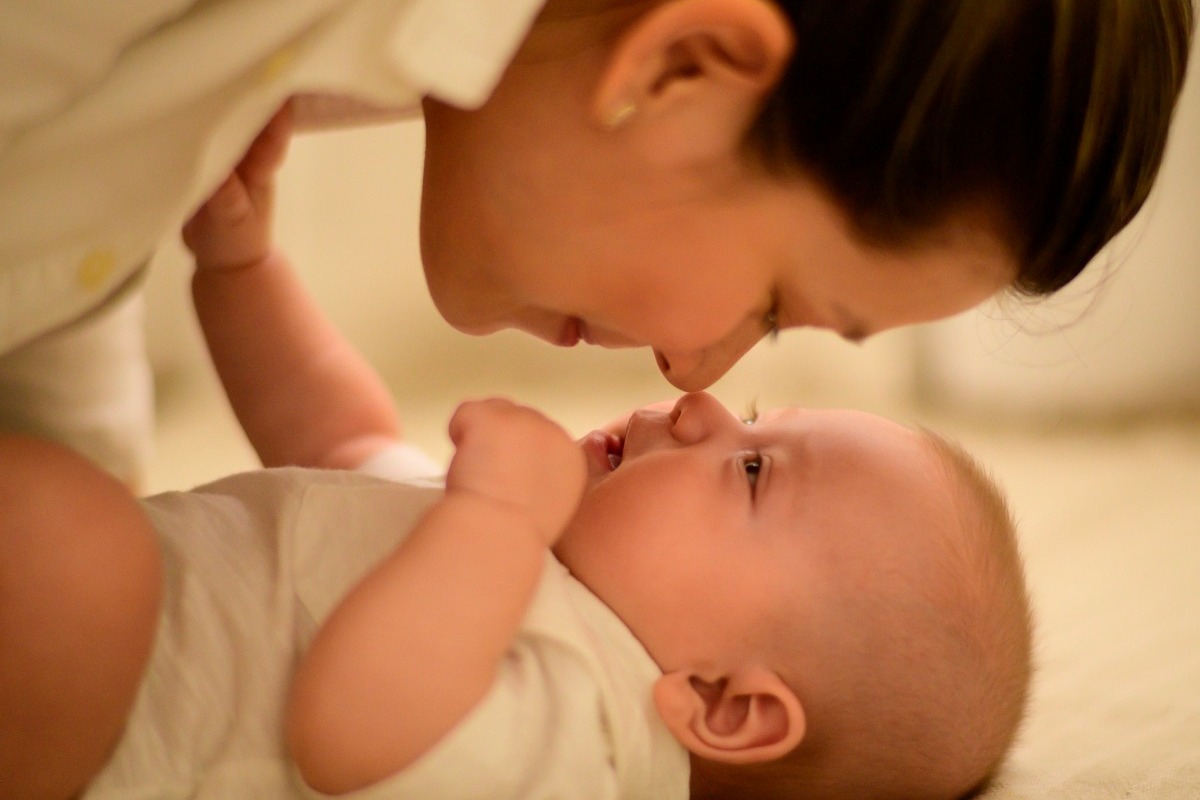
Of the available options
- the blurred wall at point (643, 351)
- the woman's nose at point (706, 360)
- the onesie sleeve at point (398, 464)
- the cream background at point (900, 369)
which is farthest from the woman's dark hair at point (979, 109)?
the blurred wall at point (643, 351)

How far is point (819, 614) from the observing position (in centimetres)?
80

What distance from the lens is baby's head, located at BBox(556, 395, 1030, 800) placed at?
795mm

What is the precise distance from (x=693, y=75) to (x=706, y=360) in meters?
0.24

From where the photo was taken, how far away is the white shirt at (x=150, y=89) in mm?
604

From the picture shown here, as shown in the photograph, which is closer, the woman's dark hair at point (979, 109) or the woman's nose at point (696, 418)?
the woman's dark hair at point (979, 109)

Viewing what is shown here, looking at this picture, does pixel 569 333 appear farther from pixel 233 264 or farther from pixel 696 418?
pixel 233 264

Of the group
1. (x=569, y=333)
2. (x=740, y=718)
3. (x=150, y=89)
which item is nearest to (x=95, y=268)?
(x=150, y=89)

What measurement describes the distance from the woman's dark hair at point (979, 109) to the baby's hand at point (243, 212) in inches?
20.3

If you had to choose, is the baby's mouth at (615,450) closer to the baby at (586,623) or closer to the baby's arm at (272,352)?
the baby at (586,623)

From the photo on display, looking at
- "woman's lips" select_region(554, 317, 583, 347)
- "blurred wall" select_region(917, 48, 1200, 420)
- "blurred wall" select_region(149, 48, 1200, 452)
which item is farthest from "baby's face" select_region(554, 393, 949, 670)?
"blurred wall" select_region(917, 48, 1200, 420)

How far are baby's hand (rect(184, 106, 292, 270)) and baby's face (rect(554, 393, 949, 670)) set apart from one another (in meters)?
0.42

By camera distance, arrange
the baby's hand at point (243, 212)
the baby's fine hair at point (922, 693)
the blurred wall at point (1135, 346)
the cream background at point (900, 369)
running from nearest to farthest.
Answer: the baby's fine hair at point (922, 693), the baby's hand at point (243, 212), the cream background at point (900, 369), the blurred wall at point (1135, 346)

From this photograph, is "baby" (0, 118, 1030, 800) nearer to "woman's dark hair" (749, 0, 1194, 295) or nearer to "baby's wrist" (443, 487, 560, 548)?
"baby's wrist" (443, 487, 560, 548)

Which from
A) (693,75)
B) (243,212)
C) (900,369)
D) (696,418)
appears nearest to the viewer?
(693,75)
